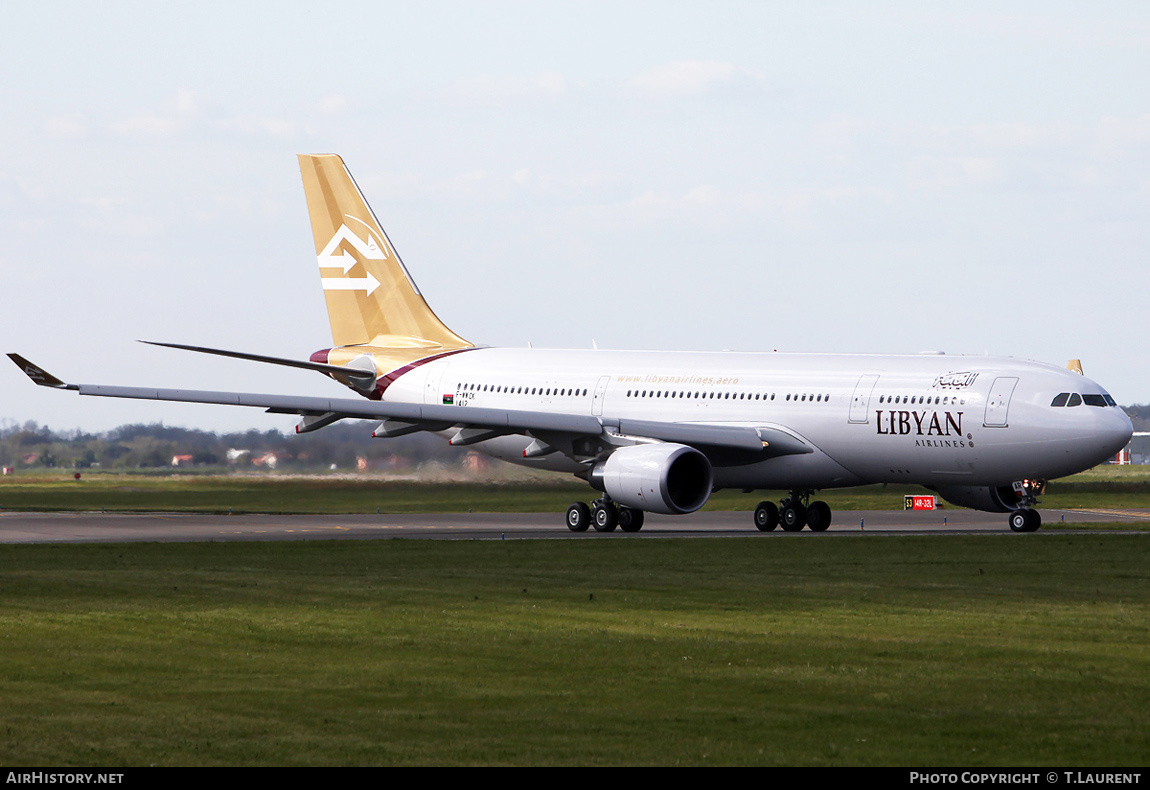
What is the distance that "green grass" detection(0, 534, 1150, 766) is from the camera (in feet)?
35.1

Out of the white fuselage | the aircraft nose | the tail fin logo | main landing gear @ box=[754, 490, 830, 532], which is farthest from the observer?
the tail fin logo

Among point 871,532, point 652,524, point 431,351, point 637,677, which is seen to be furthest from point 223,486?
point 637,677

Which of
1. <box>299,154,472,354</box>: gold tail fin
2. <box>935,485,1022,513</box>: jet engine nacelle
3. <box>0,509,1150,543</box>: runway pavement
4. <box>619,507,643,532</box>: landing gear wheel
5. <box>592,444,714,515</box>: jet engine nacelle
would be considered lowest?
<box>0,509,1150,543</box>: runway pavement

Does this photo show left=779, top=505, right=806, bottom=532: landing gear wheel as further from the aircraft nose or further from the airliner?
the aircraft nose

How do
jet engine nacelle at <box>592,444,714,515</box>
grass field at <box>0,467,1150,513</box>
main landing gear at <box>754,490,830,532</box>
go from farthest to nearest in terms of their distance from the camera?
grass field at <box>0,467,1150,513</box>, main landing gear at <box>754,490,830,532</box>, jet engine nacelle at <box>592,444,714,515</box>

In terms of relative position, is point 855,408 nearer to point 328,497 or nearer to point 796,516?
point 796,516

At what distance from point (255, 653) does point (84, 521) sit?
25.6 meters

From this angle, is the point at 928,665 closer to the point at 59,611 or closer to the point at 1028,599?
the point at 1028,599

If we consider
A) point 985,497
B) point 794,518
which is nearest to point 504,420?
point 794,518

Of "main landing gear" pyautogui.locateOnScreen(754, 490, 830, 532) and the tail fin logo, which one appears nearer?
"main landing gear" pyautogui.locateOnScreen(754, 490, 830, 532)

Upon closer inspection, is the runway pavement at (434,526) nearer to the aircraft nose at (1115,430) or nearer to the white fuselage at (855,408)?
the white fuselage at (855,408)

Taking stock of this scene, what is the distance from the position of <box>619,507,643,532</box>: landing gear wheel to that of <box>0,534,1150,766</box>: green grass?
10.6 m

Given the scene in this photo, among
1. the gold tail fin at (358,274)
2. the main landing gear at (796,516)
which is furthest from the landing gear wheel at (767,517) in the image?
the gold tail fin at (358,274)

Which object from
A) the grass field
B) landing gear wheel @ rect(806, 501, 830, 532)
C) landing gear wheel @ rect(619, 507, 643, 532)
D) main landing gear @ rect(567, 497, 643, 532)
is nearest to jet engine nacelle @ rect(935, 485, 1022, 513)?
landing gear wheel @ rect(806, 501, 830, 532)
